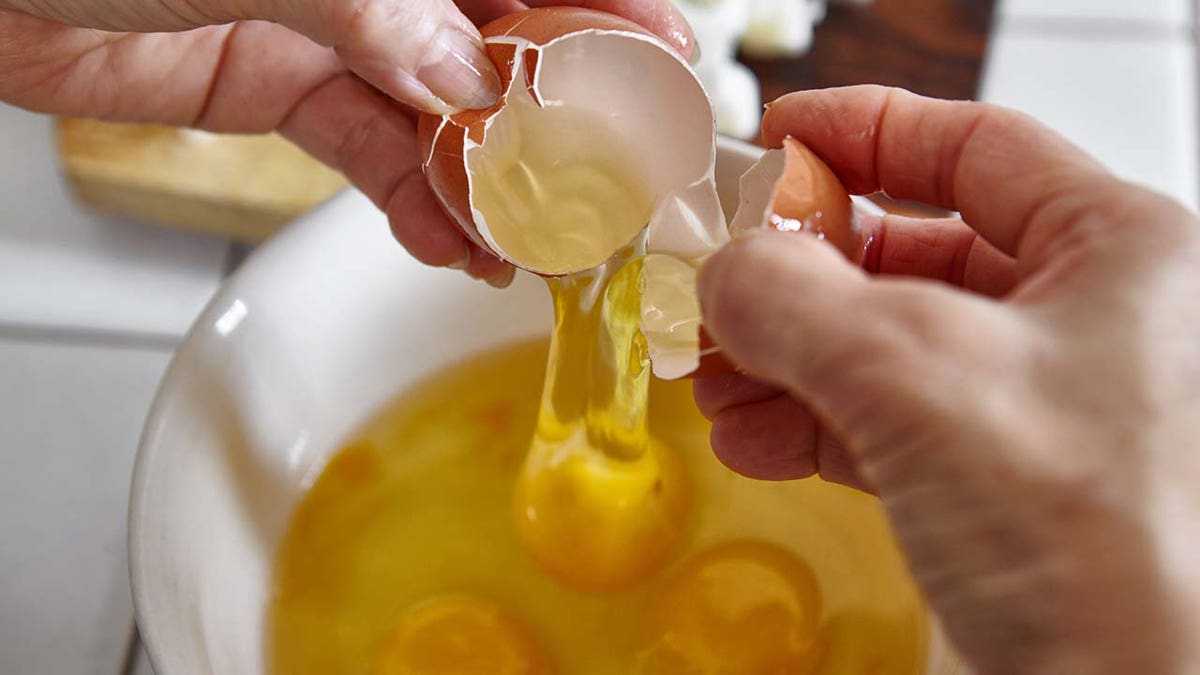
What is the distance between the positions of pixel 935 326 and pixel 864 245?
1.05 feet

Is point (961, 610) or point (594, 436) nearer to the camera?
point (961, 610)

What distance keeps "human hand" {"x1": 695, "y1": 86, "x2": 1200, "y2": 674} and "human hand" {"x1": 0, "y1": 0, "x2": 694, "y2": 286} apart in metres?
0.27

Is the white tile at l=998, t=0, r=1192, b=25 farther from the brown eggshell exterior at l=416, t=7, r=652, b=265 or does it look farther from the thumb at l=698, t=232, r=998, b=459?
the thumb at l=698, t=232, r=998, b=459

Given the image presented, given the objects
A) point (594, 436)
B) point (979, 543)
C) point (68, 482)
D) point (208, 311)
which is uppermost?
point (979, 543)

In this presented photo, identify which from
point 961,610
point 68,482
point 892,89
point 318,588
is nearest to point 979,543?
point 961,610

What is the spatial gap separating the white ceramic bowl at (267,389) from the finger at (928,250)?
10 cm

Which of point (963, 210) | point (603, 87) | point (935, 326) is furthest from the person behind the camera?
point (603, 87)

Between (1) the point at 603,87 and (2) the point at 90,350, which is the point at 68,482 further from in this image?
(1) the point at 603,87

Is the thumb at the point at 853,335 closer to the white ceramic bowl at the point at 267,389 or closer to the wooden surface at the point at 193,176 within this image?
the white ceramic bowl at the point at 267,389

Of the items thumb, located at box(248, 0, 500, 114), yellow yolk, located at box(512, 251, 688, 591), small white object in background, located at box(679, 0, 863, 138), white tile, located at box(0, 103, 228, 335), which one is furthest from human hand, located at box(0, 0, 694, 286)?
small white object in background, located at box(679, 0, 863, 138)

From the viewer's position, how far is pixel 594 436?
94cm

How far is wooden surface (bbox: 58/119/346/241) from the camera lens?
1.15 metres

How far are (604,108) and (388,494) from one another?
0.39m

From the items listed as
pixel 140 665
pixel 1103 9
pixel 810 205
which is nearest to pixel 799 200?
pixel 810 205
